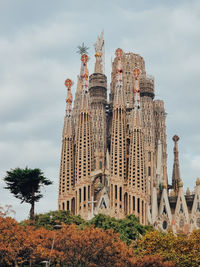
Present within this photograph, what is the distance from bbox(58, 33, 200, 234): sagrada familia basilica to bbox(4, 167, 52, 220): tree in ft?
60.6

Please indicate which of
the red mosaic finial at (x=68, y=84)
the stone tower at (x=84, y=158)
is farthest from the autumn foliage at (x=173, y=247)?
the red mosaic finial at (x=68, y=84)

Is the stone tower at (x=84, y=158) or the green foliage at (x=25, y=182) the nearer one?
the green foliage at (x=25, y=182)

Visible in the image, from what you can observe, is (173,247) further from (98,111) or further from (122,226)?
(98,111)

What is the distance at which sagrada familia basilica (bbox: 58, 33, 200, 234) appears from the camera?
238 ft

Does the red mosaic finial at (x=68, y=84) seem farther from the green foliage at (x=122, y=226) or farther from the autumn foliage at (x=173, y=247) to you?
the autumn foliage at (x=173, y=247)

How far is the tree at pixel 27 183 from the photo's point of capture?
5250 cm

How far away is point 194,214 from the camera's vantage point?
255ft

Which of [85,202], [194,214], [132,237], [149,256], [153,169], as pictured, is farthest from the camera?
[153,169]

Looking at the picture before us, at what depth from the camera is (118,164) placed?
73250 mm

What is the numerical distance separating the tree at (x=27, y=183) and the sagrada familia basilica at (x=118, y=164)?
1846 centimetres

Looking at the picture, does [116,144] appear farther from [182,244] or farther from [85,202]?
[182,244]

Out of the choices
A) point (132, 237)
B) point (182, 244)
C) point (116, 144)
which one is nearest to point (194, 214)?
point (116, 144)

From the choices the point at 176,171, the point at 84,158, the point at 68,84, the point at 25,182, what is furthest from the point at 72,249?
the point at 176,171

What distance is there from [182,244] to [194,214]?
37399 millimetres
